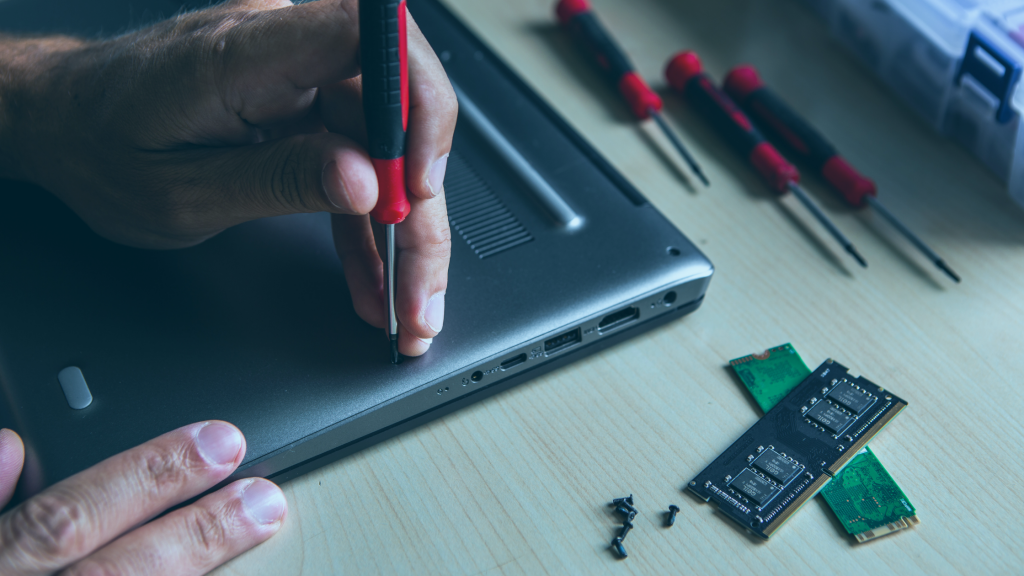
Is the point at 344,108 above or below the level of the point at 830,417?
above

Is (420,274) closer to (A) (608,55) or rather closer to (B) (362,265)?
(B) (362,265)

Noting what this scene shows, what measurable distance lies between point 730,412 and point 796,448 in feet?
0.22

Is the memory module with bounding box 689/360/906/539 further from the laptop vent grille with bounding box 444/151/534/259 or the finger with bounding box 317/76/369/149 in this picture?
the finger with bounding box 317/76/369/149

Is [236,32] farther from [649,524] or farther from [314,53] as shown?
[649,524]

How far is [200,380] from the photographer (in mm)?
620

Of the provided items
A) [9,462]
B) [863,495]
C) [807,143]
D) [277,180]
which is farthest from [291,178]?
[807,143]

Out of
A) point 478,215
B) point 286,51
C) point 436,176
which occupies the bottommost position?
point 478,215

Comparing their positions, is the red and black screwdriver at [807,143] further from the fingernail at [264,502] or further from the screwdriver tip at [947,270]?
the fingernail at [264,502]

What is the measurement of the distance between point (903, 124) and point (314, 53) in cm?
84

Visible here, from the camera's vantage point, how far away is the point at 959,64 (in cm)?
91

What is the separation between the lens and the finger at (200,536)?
535mm

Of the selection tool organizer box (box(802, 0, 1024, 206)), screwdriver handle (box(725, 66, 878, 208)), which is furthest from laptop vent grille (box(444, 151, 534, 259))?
tool organizer box (box(802, 0, 1024, 206))

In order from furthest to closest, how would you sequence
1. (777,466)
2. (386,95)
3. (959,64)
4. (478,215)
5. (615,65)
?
(615,65), (959,64), (478,215), (777,466), (386,95)

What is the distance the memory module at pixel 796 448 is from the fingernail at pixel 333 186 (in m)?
0.39
